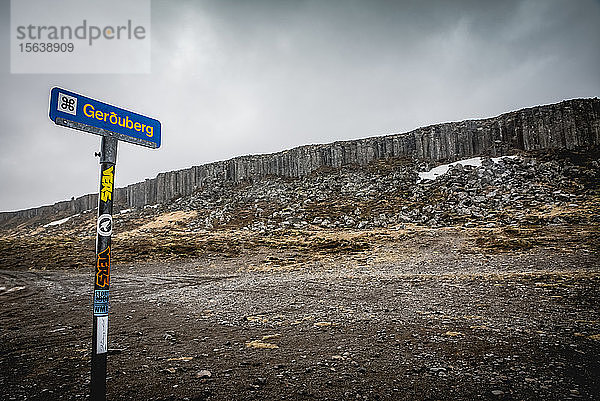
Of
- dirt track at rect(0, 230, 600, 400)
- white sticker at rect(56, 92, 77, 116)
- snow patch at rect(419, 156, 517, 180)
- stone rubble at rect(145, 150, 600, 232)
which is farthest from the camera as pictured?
snow patch at rect(419, 156, 517, 180)

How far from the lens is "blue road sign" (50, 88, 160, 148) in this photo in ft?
10.9

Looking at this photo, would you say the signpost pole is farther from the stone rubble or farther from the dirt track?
the stone rubble

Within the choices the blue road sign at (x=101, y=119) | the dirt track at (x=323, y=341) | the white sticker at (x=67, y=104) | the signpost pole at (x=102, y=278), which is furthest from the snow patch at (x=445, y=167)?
the white sticker at (x=67, y=104)

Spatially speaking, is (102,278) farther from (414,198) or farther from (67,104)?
(414,198)

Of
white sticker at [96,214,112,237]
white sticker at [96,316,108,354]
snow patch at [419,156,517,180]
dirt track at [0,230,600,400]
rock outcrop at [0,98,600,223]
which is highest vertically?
rock outcrop at [0,98,600,223]

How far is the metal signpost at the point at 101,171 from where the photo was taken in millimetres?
3316

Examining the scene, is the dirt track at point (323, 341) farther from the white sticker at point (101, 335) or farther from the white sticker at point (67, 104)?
the white sticker at point (67, 104)

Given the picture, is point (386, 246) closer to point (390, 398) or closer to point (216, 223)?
point (390, 398)

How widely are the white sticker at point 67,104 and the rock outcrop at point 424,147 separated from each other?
58063 mm

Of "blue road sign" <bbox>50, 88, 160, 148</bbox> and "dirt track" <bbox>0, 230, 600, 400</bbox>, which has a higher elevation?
"blue road sign" <bbox>50, 88, 160, 148</bbox>

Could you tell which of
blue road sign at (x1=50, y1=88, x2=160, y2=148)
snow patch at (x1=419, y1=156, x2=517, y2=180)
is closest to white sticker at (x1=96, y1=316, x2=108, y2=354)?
blue road sign at (x1=50, y1=88, x2=160, y2=148)

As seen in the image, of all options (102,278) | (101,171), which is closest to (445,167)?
(101,171)

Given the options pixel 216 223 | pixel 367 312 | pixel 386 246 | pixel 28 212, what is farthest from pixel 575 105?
pixel 28 212

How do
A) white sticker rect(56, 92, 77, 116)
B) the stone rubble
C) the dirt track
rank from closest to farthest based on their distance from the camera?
white sticker rect(56, 92, 77, 116) < the dirt track < the stone rubble
